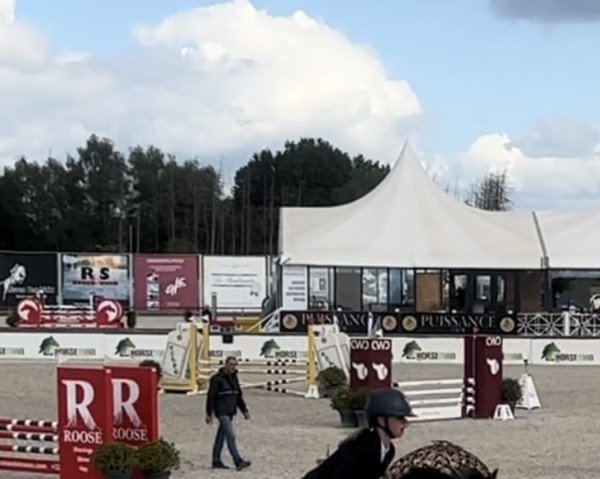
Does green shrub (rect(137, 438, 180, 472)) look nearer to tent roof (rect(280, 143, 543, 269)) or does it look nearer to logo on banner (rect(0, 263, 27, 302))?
tent roof (rect(280, 143, 543, 269))

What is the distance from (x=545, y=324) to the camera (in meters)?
41.2

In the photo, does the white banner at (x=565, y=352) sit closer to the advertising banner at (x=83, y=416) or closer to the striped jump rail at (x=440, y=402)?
the striped jump rail at (x=440, y=402)

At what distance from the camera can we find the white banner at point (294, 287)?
Result: 42281 millimetres

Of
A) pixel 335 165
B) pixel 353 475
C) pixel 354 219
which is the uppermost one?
pixel 335 165

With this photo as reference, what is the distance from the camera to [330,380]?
23688 millimetres

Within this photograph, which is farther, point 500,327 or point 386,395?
point 500,327

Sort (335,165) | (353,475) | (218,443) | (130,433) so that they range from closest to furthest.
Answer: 1. (353,475)
2. (130,433)
3. (218,443)
4. (335,165)

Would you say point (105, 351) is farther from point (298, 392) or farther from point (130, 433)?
point (130, 433)

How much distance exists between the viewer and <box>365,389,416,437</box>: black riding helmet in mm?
4609

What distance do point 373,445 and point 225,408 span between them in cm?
1044

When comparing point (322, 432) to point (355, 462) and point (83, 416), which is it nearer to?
point (83, 416)

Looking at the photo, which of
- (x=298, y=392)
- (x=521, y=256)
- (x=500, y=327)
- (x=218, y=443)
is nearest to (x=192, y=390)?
(x=298, y=392)

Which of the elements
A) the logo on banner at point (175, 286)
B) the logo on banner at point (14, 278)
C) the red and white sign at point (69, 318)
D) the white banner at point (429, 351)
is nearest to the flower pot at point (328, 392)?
the white banner at point (429, 351)

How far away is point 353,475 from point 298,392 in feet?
69.4
